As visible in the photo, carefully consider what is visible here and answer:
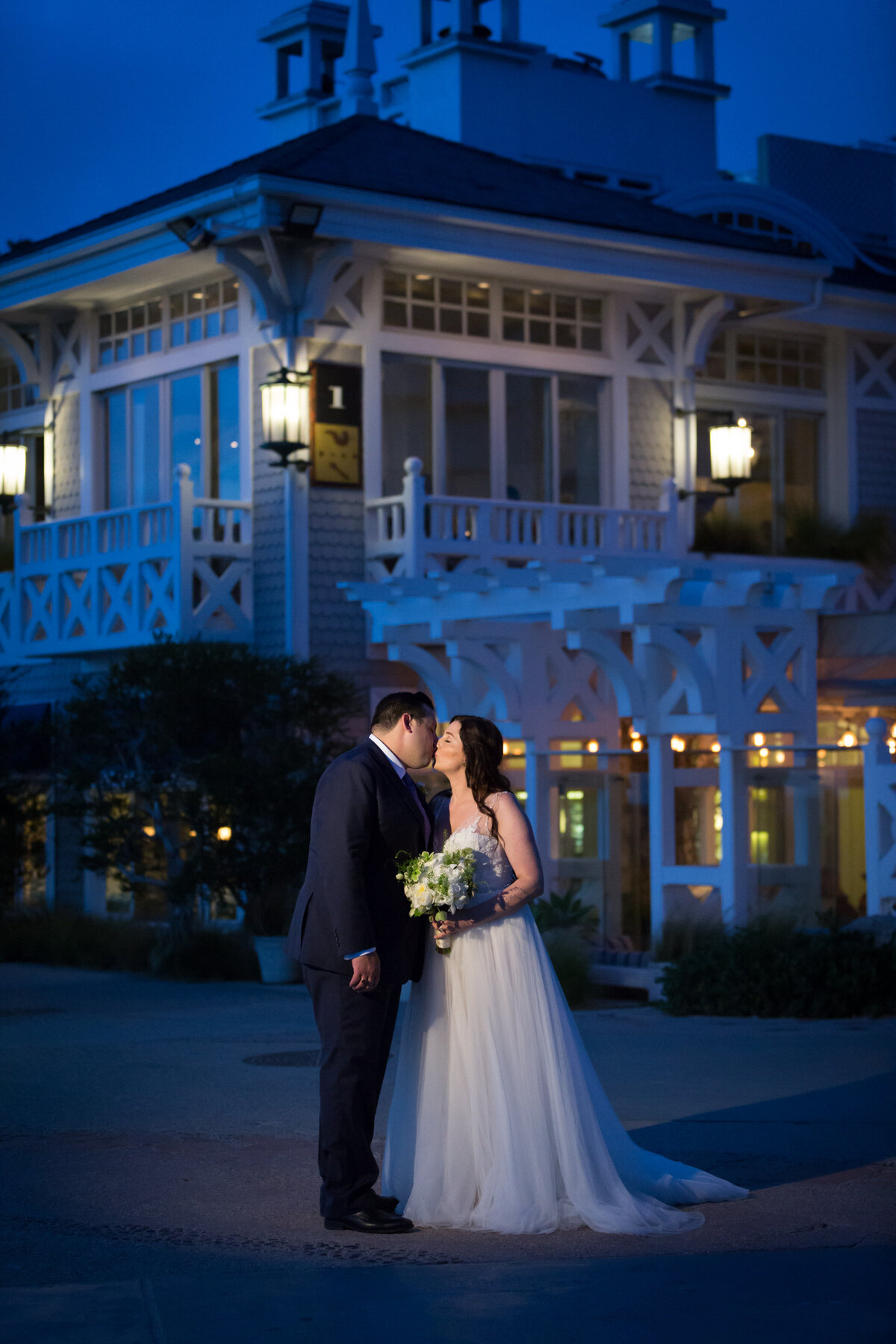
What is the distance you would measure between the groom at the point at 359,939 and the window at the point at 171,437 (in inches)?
504

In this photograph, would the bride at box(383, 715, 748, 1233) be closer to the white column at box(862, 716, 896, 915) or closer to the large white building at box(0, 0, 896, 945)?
the white column at box(862, 716, 896, 915)

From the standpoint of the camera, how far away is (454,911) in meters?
6.79

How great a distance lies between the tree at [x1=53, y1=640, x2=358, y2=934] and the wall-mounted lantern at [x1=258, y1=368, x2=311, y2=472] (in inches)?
77.3

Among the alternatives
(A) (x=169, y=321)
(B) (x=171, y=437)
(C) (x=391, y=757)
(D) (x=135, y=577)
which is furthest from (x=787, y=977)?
(A) (x=169, y=321)

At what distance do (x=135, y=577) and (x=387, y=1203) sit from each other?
496 inches

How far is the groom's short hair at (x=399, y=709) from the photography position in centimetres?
691

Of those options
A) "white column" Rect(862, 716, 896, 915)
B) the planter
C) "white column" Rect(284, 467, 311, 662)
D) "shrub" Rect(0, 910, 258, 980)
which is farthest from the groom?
"white column" Rect(284, 467, 311, 662)

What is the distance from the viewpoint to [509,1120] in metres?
6.63

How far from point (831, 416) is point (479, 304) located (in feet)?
16.0

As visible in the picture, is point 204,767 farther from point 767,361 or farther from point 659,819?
→ point 767,361

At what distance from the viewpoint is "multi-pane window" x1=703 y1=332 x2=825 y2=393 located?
849 inches

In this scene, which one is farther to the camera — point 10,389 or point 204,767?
Answer: point 10,389

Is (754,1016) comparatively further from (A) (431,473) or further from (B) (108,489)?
(B) (108,489)

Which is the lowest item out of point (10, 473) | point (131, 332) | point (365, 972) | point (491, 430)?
point (365, 972)
